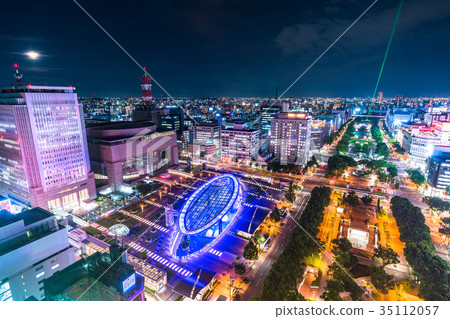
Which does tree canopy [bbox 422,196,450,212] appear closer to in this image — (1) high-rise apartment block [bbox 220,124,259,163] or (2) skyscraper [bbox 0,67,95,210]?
(1) high-rise apartment block [bbox 220,124,259,163]

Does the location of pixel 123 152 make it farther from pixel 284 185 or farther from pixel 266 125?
pixel 266 125

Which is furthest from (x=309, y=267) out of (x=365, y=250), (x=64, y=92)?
(x=64, y=92)

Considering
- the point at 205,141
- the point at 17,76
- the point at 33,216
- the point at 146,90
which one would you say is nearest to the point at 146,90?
the point at 146,90

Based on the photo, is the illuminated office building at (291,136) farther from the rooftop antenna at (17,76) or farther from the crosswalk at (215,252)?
the rooftop antenna at (17,76)

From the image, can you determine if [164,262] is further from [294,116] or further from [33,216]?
[294,116]

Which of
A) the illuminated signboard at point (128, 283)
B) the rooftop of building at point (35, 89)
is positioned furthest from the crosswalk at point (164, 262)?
the rooftop of building at point (35, 89)

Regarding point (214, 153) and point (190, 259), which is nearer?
point (190, 259)

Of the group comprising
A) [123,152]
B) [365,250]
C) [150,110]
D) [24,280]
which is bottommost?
[365,250]
